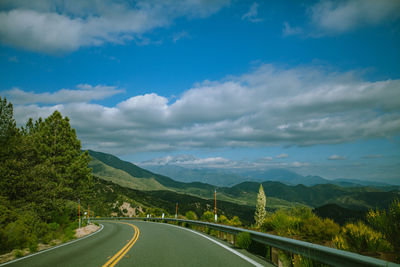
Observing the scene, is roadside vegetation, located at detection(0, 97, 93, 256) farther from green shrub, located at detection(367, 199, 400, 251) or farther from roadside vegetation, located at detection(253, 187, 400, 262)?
green shrub, located at detection(367, 199, 400, 251)

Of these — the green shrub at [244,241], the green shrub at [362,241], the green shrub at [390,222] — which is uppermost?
the green shrub at [390,222]

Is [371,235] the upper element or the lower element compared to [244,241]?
upper

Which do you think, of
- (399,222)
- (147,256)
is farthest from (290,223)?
(147,256)

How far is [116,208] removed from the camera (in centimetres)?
8112

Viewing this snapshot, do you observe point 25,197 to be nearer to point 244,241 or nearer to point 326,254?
point 244,241

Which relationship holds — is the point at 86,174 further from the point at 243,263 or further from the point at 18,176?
the point at 243,263

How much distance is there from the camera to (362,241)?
5652 millimetres

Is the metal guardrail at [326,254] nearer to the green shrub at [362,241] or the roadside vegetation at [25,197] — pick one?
the green shrub at [362,241]

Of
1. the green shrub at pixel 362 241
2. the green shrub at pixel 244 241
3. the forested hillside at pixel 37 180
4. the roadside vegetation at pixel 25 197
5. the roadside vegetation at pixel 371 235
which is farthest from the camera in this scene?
the forested hillside at pixel 37 180

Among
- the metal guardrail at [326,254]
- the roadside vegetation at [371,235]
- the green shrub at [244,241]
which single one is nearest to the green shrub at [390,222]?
the roadside vegetation at [371,235]

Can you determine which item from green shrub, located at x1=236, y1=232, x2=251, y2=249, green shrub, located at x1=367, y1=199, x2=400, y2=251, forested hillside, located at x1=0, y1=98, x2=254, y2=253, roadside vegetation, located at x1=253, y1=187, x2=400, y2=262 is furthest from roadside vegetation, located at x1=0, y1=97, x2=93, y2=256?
green shrub, located at x1=367, y1=199, x2=400, y2=251

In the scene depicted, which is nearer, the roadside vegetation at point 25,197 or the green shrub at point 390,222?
the green shrub at point 390,222

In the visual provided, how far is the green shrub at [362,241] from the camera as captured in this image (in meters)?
5.20

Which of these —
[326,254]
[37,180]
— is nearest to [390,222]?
[326,254]
